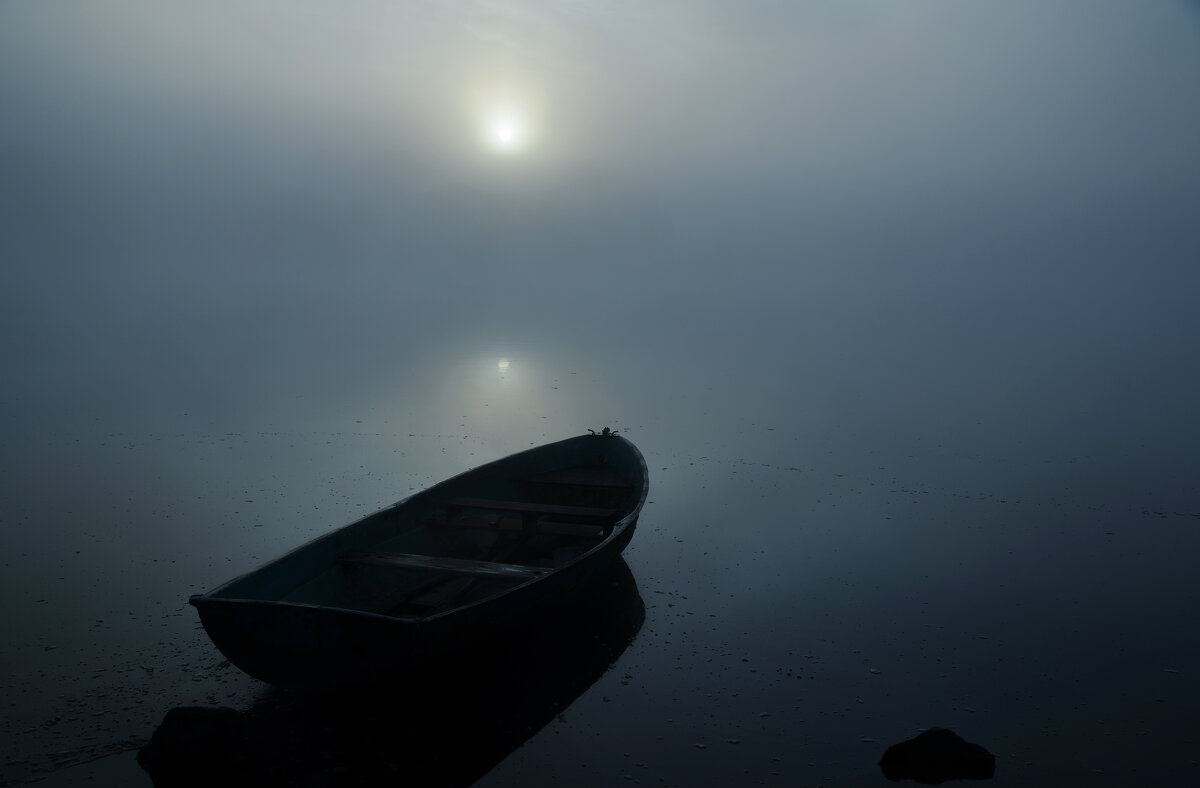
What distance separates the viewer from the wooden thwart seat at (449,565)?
6758 mm

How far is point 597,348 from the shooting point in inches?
1057

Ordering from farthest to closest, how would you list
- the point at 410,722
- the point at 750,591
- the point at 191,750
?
1. the point at 750,591
2. the point at 410,722
3. the point at 191,750

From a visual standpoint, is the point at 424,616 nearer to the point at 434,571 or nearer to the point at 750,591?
the point at 434,571

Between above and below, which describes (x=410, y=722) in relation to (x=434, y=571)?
below

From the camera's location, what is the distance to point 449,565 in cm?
694

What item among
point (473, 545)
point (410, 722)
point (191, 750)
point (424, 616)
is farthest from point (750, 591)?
point (191, 750)

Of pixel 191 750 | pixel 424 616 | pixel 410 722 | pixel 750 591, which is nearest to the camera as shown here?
pixel 191 750

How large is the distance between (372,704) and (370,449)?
25.1 feet

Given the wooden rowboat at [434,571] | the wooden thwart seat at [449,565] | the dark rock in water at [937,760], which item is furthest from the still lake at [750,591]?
the wooden thwart seat at [449,565]

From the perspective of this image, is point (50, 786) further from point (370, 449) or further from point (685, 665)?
point (370, 449)

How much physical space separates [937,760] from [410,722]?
3562mm

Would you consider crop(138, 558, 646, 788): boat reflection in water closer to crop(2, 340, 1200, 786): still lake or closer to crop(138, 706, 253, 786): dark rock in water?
crop(138, 706, 253, 786): dark rock in water

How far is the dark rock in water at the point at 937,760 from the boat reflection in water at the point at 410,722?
7.66 feet

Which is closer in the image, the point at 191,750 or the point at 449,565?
the point at 191,750
